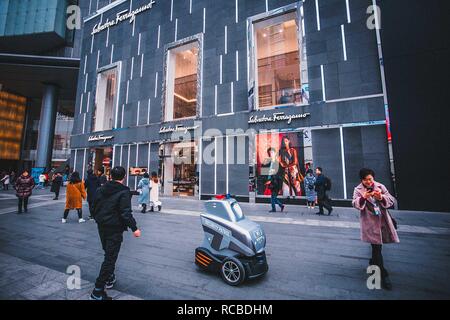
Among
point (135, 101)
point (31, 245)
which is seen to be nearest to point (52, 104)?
point (135, 101)

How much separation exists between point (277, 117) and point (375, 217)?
10423 millimetres

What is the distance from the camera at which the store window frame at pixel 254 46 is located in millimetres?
12766

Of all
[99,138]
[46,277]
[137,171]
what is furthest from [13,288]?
[99,138]

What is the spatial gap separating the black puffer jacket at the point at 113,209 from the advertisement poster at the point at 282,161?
10.5m

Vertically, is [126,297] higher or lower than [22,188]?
lower

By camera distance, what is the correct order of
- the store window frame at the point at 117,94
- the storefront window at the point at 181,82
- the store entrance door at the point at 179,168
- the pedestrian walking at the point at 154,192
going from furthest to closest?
the store window frame at the point at 117,94 → the storefront window at the point at 181,82 → the store entrance door at the point at 179,168 → the pedestrian walking at the point at 154,192

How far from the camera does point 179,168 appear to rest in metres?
16.9

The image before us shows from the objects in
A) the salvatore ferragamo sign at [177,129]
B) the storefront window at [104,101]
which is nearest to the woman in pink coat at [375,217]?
the salvatore ferragamo sign at [177,129]

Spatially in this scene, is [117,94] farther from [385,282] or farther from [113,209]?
[385,282]

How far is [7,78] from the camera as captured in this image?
102ft

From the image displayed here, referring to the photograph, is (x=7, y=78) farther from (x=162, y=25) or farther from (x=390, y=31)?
(x=390, y=31)

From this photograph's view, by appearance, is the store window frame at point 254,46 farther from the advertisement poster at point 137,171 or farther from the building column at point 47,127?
the building column at point 47,127

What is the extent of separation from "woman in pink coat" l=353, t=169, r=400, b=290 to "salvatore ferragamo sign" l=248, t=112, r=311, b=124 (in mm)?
9756

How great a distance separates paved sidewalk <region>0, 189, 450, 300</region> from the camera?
290 cm
